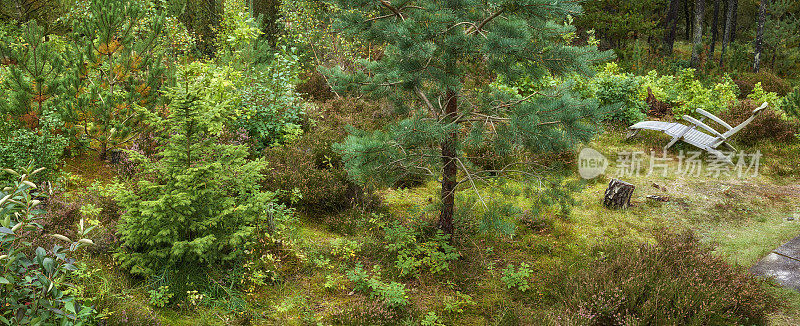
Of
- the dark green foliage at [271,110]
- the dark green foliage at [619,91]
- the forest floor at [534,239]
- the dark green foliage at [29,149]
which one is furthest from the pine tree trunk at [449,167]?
the dark green foliage at [619,91]

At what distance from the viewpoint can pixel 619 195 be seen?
6.77 metres

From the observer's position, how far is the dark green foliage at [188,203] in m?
3.99

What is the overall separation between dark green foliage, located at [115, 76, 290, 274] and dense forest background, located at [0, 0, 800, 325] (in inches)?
0.9

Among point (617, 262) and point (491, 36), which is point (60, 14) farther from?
point (617, 262)

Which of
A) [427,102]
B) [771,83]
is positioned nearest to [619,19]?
[771,83]

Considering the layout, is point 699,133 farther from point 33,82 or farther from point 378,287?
point 33,82

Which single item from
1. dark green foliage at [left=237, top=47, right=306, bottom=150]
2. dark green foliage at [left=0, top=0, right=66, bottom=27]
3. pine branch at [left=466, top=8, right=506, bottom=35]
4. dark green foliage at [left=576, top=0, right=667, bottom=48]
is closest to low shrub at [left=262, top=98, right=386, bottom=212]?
dark green foliage at [left=237, top=47, right=306, bottom=150]

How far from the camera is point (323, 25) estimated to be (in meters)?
13.3

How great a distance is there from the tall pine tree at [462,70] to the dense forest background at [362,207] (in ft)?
0.07

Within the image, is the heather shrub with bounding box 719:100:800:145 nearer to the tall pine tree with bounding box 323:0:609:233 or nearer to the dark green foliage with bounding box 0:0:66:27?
the tall pine tree with bounding box 323:0:609:233

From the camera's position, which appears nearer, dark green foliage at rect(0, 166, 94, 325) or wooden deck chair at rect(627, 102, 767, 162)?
dark green foliage at rect(0, 166, 94, 325)

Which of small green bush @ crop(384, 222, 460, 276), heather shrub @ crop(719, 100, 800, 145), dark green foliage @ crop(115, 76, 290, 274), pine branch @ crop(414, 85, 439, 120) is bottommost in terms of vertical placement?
heather shrub @ crop(719, 100, 800, 145)

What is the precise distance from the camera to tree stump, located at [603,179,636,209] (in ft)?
22.1

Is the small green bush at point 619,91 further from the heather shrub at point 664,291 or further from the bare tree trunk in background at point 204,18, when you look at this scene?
the bare tree trunk in background at point 204,18
